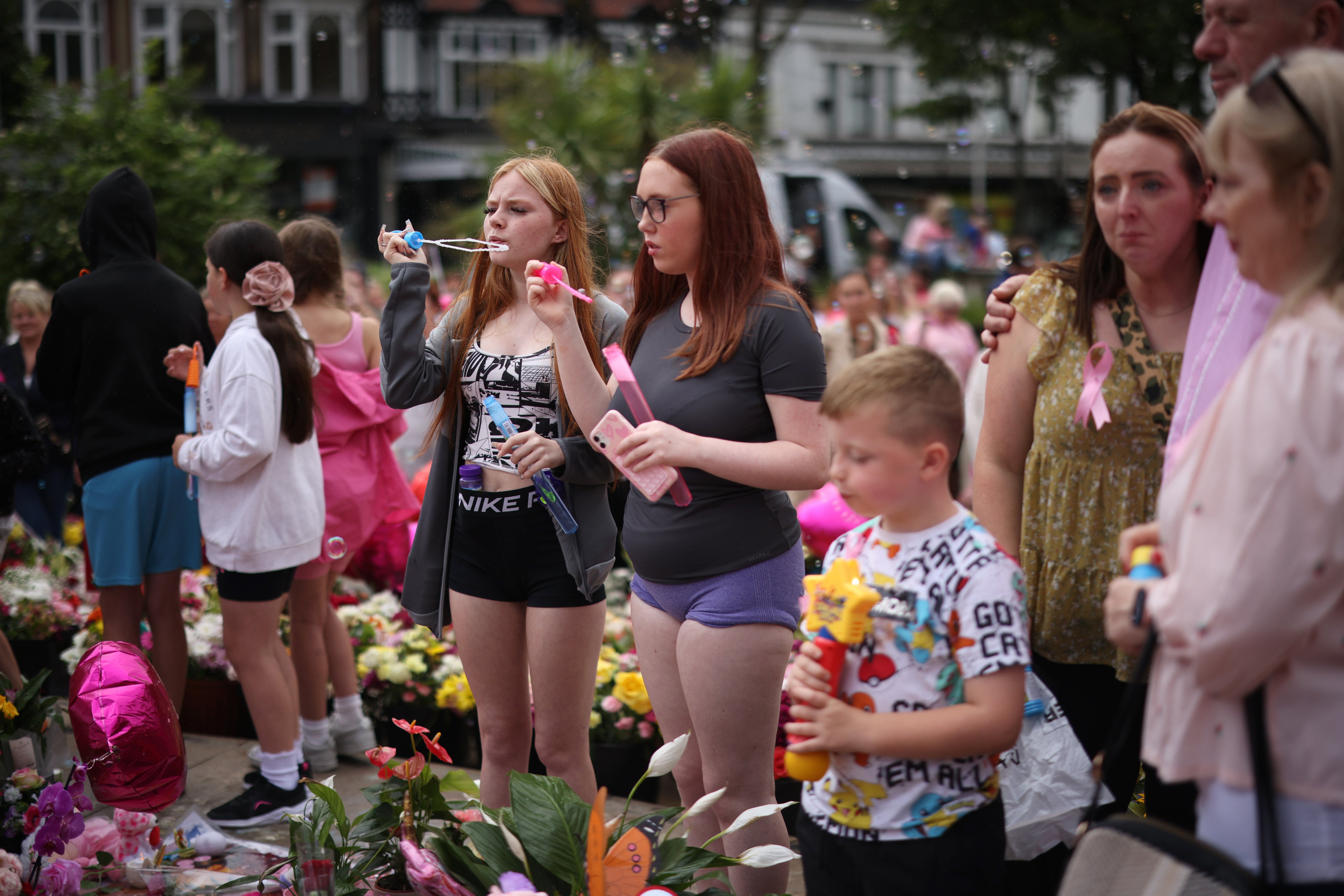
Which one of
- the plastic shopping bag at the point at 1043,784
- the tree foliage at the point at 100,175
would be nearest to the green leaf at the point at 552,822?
the plastic shopping bag at the point at 1043,784

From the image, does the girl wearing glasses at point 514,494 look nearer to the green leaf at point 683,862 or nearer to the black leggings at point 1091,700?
the green leaf at point 683,862

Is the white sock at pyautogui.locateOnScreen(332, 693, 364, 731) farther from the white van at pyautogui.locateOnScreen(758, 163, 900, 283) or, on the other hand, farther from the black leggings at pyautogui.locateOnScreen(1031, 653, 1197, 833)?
the white van at pyautogui.locateOnScreen(758, 163, 900, 283)

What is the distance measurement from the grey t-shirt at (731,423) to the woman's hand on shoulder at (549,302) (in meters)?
0.24

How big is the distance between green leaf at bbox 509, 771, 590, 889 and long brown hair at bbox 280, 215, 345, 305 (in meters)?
2.22

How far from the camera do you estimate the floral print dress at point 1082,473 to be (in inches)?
78.9

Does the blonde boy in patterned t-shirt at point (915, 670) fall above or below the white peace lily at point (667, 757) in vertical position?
above

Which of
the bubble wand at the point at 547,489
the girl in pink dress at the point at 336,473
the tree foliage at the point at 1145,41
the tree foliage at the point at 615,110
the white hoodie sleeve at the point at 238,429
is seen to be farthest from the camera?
the tree foliage at the point at 615,110

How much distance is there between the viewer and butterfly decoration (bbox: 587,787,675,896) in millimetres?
2070

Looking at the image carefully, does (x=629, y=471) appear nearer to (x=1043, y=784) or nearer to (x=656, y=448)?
(x=656, y=448)

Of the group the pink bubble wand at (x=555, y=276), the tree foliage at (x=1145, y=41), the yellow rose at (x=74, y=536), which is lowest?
the yellow rose at (x=74, y=536)

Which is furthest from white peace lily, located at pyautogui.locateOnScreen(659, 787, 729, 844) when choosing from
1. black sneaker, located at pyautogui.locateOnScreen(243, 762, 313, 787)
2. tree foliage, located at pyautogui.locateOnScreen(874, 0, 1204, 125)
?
tree foliage, located at pyautogui.locateOnScreen(874, 0, 1204, 125)

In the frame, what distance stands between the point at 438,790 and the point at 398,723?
0.20 m

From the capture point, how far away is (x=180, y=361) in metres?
3.56

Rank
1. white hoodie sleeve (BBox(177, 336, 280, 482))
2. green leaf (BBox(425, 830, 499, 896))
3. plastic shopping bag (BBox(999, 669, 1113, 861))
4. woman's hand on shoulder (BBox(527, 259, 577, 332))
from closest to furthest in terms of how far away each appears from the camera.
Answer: plastic shopping bag (BBox(999, 669, 1113, 861)) → green leaf (BBox(425, 830, 499, 896)) → woman's hand on shoulder (BBox(527, 259, 577, 332)) → white hoodie sleeve (BBox(177, 336, 280, 482))
